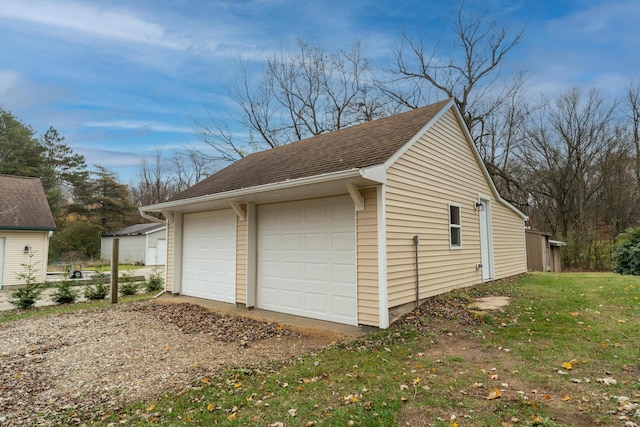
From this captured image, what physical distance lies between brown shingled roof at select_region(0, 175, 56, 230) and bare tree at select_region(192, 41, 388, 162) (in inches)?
328

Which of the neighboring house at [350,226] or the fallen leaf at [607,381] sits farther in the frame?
the neighboring house at [350,226]

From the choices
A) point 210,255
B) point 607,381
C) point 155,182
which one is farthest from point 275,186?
point 155,182

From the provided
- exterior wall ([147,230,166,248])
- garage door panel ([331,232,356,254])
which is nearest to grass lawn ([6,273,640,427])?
garage door panel ([331,232,356,254])

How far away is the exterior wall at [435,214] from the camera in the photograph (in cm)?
606

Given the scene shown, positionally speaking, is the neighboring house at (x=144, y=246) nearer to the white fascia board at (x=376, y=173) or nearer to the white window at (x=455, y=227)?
the white window at (x=455, y=227)

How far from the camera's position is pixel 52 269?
22.5m

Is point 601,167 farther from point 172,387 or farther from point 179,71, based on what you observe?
point 172,387

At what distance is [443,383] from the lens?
3479 millimetres

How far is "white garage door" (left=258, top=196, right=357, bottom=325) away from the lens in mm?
6148

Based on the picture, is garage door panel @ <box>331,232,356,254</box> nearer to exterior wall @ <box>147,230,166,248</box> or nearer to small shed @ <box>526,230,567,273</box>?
small shed @ <box>526,230,567,273</box>

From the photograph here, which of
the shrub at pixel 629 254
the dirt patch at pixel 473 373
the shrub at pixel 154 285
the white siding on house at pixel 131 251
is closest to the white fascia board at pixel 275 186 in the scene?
the dirt patch at pixel 473 373

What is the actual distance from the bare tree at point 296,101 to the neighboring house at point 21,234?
8.59m

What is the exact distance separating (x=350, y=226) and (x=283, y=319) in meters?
2.33

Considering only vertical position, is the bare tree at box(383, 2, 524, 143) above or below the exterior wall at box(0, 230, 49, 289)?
A: above
